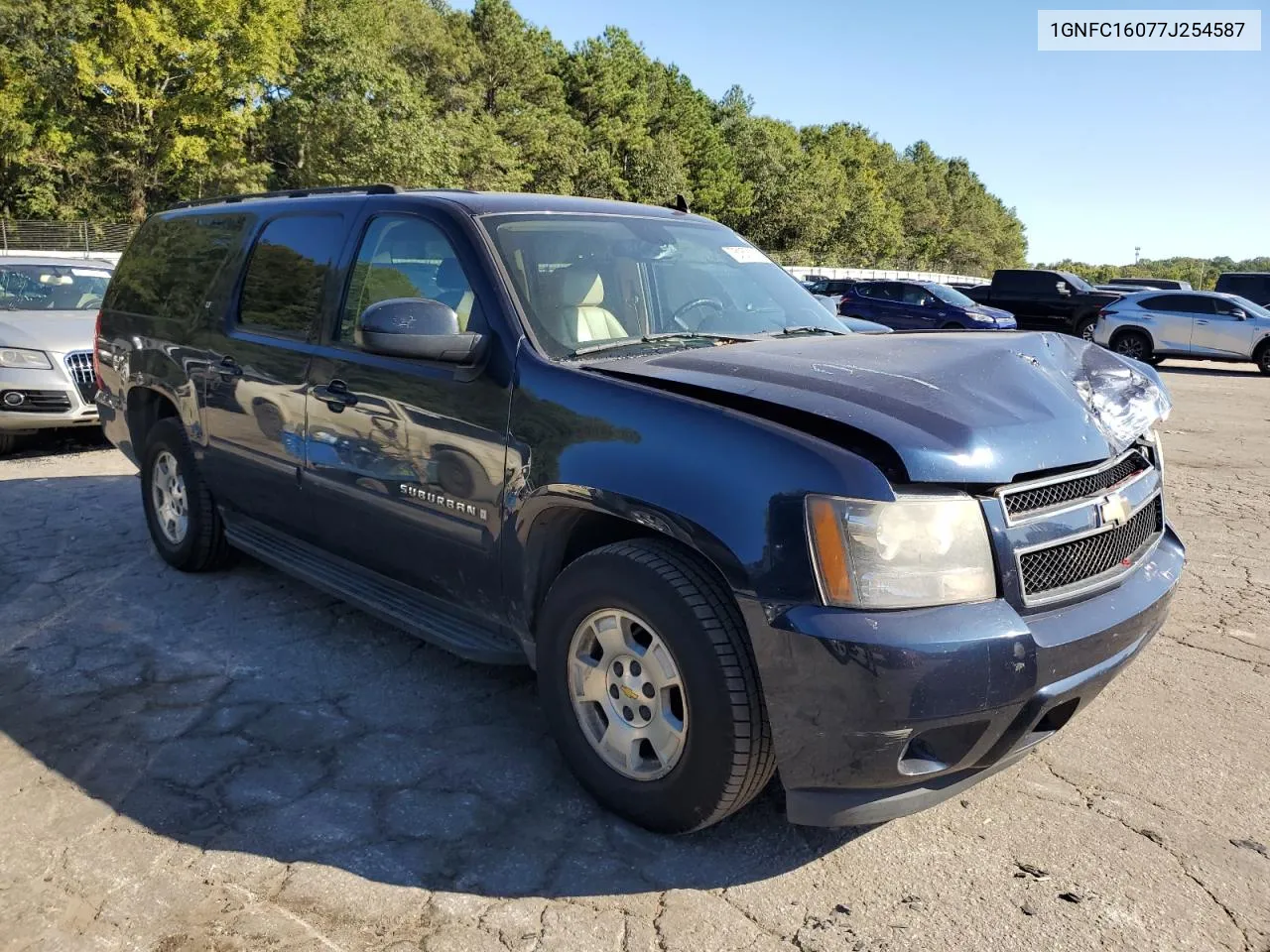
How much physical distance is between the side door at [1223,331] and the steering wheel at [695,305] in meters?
18.8

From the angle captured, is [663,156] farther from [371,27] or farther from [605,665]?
[605,665]

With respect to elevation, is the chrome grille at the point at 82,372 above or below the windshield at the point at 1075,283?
below

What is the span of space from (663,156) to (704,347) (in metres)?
67.8

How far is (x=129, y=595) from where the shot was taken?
4750 millimetres

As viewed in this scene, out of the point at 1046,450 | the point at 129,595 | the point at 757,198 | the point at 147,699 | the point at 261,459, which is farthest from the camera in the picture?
the point at 757,198

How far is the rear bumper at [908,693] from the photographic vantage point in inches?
89.7

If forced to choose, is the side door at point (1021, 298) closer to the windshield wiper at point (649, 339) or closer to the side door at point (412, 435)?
the windshield wiper at point (649, 339)

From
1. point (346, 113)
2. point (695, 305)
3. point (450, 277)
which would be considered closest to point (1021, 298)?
point (695, 305)

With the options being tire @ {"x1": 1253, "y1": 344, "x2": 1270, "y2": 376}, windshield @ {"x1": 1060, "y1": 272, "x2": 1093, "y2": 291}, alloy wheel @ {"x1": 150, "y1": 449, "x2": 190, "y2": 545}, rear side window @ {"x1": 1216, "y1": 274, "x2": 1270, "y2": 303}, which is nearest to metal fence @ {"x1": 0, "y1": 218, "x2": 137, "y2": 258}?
windshield @ {"x1": 1060, "y1": 272, "x2": 1093, "y2": 291}

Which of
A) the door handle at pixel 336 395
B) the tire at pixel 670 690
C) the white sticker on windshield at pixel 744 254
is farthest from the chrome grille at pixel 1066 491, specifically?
the door handle at pixel 336 395

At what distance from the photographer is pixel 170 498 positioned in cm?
507

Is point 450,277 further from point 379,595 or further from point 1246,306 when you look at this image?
point 1246,306

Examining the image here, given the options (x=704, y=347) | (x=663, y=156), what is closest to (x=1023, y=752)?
(x=704, y=347)

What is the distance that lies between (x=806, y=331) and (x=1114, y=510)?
4.73 ft
